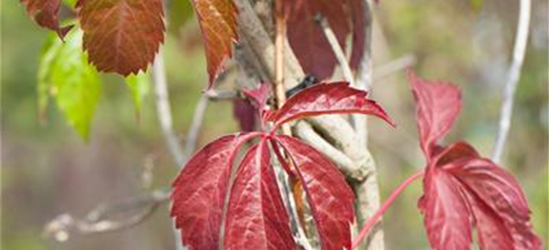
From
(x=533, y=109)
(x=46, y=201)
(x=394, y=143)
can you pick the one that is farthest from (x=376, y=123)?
(x=46, y=201)

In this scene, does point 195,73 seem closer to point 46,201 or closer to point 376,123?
point 376,123

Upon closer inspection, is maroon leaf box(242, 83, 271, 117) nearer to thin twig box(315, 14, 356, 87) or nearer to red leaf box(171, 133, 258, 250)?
red leaf box(171, 133, 258, 250)

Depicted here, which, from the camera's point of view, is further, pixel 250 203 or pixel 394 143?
pixel 394 143


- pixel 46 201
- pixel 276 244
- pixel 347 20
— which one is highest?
pixel 347 20

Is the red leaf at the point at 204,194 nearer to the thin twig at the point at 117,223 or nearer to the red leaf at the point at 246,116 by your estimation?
the red leaf at the point at 246,116

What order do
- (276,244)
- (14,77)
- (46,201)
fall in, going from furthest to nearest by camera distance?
(46,201) < (14,77) < (276,244)

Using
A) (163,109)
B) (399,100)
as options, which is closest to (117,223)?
(163,109)

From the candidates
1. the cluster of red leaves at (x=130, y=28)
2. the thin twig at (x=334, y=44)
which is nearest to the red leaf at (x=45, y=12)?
the cluster of red leaves at (x=130, y=28)
